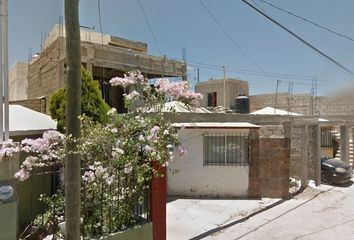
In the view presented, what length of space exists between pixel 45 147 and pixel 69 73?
1.49 meters

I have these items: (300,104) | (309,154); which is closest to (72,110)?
(309,154)

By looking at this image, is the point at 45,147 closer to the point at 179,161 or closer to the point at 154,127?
the point at 154,127

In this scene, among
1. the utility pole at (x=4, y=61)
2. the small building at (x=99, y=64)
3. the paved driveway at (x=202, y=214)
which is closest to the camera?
the utility pole at (x=4, y=61)

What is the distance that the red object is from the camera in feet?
17.7

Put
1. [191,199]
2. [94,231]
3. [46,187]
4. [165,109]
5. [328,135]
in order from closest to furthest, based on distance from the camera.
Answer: [94,231]
[165,109]
[46,187]
[191,199]
[328,135]

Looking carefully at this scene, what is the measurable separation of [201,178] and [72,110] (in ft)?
25.6

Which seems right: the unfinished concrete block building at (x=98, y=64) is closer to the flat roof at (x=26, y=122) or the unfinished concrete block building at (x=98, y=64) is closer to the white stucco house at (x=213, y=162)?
the flat roof at (x=26, y=122)

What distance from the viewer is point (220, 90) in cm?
3044

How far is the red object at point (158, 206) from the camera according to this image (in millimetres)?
5395

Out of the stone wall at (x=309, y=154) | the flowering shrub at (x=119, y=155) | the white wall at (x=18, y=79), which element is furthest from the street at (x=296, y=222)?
the white wall at (x=18, y=79)

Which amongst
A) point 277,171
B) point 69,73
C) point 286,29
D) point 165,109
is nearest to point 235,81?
point 277,171

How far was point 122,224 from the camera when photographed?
15.8 feet

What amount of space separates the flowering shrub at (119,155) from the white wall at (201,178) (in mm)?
5317

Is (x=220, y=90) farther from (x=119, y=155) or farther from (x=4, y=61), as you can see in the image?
(x=4, y=61)
